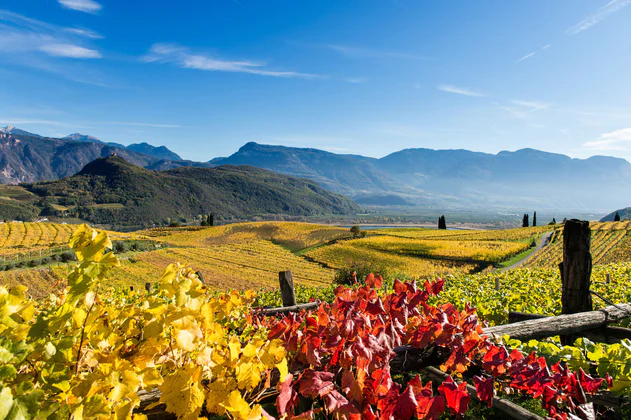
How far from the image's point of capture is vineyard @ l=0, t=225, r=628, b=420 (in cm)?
95

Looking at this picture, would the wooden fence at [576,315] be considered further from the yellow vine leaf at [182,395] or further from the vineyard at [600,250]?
the vineyard at [600,250]

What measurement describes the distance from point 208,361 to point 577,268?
4.70 m

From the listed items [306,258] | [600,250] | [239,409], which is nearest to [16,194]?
[306,258]

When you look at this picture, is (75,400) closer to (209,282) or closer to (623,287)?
(623,287)

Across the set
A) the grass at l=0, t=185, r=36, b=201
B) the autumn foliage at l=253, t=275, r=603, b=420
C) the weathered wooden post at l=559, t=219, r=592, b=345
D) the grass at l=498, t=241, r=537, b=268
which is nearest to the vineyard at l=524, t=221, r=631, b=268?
the grass at l=498, t=241, r=537, b=268

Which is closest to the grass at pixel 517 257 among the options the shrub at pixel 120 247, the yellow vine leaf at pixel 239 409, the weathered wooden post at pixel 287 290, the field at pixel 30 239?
the weathered wooden post at pixel 287 290

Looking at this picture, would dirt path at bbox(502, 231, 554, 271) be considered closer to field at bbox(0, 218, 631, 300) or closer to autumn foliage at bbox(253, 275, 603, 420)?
field at bbox(0, 218, 631, 300)

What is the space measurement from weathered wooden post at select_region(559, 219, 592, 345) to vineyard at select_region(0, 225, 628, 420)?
97.8 inches

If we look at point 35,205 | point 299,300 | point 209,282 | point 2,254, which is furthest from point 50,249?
point 35,205

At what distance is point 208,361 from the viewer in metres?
1.29

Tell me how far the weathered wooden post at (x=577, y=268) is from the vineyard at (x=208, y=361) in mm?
2484

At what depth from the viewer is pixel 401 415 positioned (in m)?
1.24

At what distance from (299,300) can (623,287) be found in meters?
8.25

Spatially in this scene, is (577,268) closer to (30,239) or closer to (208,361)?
(208,361)
